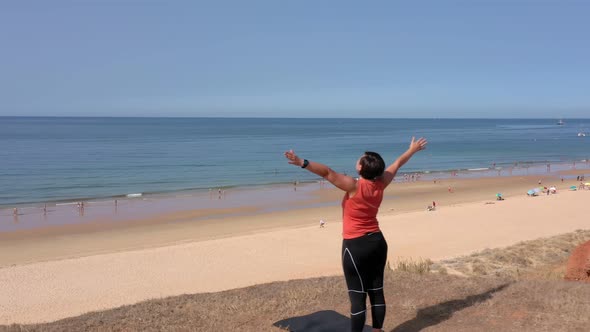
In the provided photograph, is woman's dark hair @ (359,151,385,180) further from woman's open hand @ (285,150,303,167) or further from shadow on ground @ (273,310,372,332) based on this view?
shadow on ground @ (273,310,372,332)

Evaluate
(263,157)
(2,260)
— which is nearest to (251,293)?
(2,260)

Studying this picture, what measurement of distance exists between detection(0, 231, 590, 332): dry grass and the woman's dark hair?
181cm

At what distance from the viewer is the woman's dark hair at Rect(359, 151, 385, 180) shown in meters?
4.26

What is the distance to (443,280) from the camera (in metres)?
7.02

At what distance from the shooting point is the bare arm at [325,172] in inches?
158

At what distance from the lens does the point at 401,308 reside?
5.78 meters

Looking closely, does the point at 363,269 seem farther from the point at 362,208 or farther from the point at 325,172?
the point at 325,172

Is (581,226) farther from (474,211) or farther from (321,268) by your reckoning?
(321,268)

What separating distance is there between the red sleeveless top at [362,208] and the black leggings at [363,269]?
0.06 m

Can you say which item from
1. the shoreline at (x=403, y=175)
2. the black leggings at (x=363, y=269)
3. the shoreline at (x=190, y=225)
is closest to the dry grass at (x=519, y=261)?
the black leggings at (x=363, y=269)

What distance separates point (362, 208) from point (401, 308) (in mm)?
2001

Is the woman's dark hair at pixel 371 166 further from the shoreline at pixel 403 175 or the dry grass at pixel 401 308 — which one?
the shoreline at pixel 403 175

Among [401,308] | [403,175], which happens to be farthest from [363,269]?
[403,175]

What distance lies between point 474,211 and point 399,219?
4.01 metres
